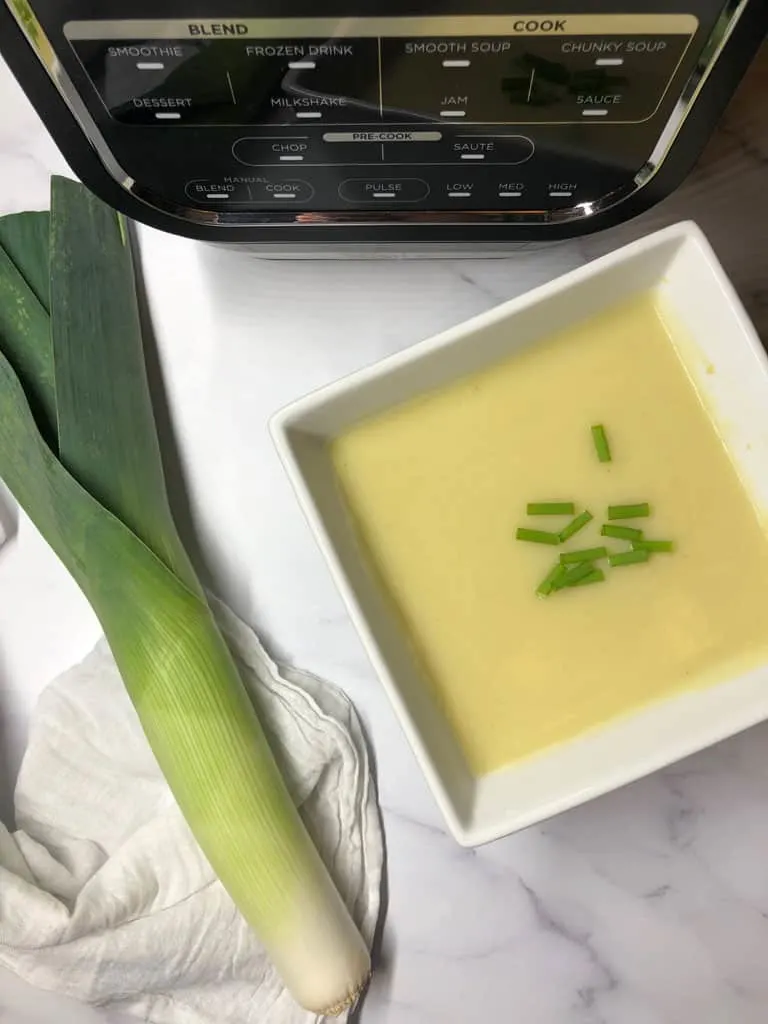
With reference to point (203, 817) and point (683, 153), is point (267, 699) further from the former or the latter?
point (683, 153)

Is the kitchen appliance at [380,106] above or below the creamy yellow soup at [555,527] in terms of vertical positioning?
above

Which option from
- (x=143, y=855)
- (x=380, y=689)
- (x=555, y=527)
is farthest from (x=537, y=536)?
(x=143, y=855)

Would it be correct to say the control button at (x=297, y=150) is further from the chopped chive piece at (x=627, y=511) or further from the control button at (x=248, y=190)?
the chopped chive piece at (x=627, y=511)

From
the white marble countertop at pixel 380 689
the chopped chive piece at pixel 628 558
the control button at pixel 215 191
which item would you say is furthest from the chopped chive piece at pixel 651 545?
the control button at pixel 215 191

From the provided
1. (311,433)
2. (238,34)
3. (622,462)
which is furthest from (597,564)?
(238,34)

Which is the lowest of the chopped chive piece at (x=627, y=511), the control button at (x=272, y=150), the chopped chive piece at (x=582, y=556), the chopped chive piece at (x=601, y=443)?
the chopped chive piece at (x=582, y=556)

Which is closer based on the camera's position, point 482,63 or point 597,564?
point 482,63

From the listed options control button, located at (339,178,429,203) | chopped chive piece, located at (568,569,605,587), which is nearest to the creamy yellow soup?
chopped chive piece, located at (568,569,605,587)

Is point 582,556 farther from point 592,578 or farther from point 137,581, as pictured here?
point 137,581
